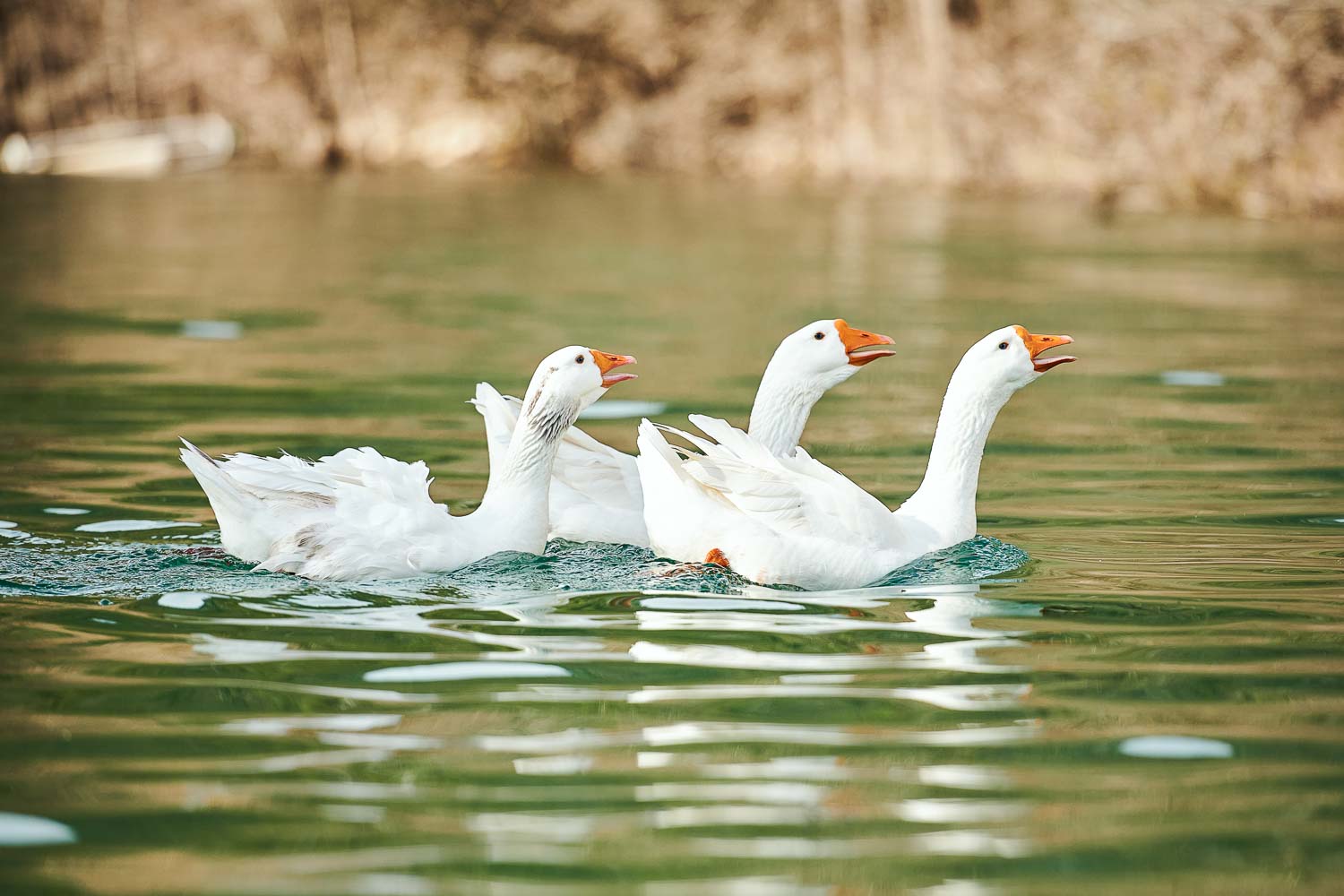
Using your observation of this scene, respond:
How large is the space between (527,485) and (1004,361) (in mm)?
2211

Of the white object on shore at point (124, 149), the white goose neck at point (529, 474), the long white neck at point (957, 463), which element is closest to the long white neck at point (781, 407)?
the long white neck at point (957, 463)

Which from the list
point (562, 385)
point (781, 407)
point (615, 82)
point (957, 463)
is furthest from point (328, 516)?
point (615, 82)

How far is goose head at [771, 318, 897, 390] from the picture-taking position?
8.06m

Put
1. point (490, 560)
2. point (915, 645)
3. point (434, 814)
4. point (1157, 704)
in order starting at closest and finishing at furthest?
point (434, 814)
point (1157, 704)
point (915, 645)
point (490, 560)

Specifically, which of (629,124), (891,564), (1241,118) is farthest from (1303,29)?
(891,564)

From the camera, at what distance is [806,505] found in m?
7.23

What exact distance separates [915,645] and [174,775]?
2.69 m

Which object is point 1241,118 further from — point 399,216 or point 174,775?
point 174,775

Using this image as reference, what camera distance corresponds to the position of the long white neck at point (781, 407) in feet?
26.9

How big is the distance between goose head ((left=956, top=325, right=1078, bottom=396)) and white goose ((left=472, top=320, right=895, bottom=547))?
1.40ft

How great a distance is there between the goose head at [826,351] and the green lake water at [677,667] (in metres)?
1.06

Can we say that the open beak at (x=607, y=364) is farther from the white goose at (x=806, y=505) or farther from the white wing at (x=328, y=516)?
the white wing at (x=328, y=516)

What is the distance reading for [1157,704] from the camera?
5.69 meters

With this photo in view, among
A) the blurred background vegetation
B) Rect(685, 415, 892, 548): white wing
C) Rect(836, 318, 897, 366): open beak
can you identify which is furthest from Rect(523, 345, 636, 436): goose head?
the blurred background vegetation
